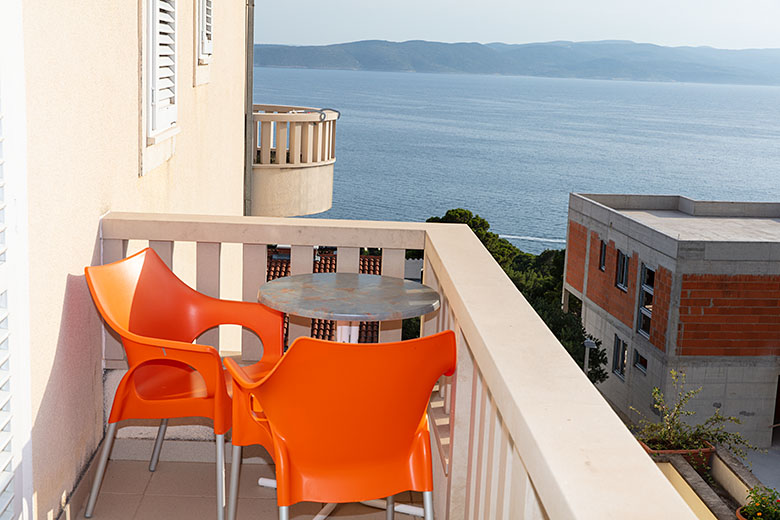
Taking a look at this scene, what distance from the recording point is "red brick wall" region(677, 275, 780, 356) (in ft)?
82.4

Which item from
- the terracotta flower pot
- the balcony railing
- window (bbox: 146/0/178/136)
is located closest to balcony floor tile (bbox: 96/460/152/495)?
the balcony railing

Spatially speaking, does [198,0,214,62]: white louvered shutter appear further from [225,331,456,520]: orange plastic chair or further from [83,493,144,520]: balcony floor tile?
[225,331,456,520]: orange plastic chair

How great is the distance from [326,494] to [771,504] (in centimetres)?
1257

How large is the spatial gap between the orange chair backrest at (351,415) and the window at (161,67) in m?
2.29

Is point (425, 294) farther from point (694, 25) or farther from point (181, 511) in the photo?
point (694, 25)

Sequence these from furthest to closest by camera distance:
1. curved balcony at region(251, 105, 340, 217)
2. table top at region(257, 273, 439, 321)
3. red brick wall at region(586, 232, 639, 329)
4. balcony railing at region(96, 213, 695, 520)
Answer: red brick wall at region(586, 232, 639, 329) < curved balcony at region(251, 105, 340, 217) < table top at region(257, 273, 439, 321) < balcony railing at region(96, 213, 695, 520)

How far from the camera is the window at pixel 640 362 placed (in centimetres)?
2734

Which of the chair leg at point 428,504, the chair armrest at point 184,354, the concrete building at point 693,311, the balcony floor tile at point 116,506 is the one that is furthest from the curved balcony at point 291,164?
the concrete building at point 693,311

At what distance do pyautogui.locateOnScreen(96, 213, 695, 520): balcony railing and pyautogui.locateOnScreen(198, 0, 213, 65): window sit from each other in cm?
296

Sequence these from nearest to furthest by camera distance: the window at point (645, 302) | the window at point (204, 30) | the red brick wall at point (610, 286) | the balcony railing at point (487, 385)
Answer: the balcony railing at point (487, 385) → the window at point (204, 30) → the window at point (645, 302) → the red brick wall at point (610, 286)

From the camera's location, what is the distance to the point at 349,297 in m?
2.68

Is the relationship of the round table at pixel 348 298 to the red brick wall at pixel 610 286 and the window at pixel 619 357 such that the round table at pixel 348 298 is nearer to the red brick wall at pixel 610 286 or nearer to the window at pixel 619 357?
the red brick wall at pixel 610 286

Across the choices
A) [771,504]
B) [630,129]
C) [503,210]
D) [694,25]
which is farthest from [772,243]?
[694,25]

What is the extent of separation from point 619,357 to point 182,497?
28.1 metres
